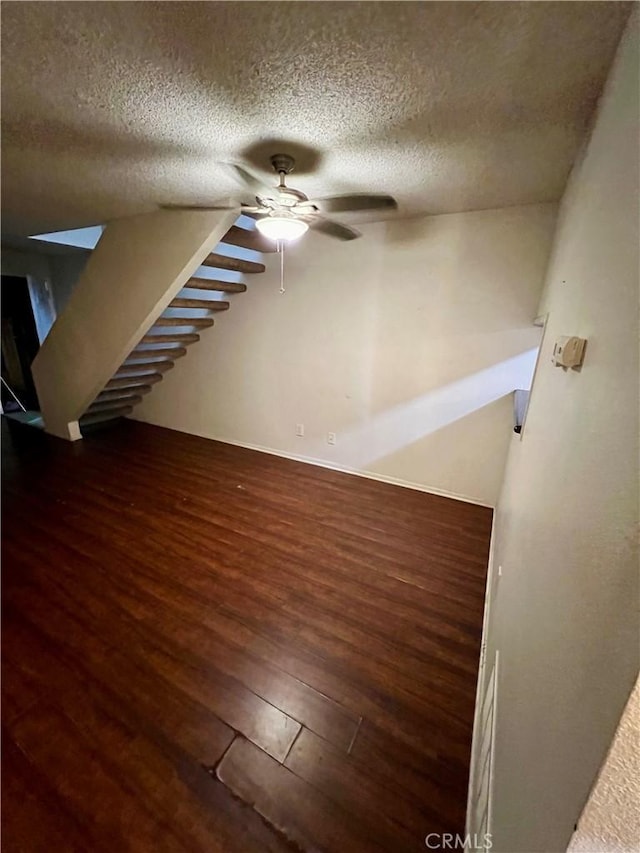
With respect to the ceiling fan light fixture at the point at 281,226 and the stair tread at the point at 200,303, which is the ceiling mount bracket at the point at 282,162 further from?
the stair tread at the point at 200,303

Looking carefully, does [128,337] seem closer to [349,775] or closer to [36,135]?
[36,135]

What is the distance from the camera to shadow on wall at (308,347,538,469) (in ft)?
8.21

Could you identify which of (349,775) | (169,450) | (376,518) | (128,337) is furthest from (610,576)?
(169,450)

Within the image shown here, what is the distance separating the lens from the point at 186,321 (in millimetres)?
3424

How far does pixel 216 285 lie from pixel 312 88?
2.19m

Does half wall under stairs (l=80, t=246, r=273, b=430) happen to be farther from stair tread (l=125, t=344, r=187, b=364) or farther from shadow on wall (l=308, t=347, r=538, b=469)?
shadow on wall (l=308, t=347, r=538, b=469)

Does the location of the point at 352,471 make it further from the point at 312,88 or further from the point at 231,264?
the point at 312,88

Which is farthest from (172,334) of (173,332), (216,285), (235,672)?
(235,672)

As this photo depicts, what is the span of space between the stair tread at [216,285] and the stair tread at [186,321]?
44cm

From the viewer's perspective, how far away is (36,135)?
5.02 feet

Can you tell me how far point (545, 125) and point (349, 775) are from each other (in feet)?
8.01

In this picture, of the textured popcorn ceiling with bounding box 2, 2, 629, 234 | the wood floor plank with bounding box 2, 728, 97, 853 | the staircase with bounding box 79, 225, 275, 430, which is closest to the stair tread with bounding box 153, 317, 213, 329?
the staircase with bounding box 79, 225, 275, 430

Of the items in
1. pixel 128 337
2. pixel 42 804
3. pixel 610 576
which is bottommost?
pixel 42 804

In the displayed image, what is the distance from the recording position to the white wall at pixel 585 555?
41 centimetres
